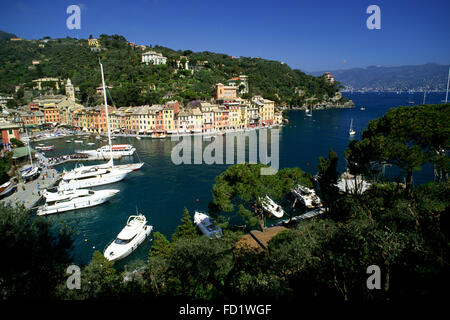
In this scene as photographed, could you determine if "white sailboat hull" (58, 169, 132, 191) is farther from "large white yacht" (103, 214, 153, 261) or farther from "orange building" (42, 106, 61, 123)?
"orange building" (42, 106, 61, 123)

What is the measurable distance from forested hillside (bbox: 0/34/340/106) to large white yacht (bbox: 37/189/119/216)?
37.0 metres

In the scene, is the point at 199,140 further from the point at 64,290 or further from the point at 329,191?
the point at 64,290

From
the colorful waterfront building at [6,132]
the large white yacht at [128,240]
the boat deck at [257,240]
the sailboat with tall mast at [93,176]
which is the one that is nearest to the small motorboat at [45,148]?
the colorful waterfront building at [6,132]

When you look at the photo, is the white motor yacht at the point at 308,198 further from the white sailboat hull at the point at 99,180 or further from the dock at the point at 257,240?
the white sailboat hull at the point at 99,180

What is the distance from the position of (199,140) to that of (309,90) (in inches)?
2578

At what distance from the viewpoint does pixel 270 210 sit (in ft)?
48.4

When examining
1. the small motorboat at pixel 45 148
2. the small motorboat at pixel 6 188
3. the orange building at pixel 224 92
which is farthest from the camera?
the orange building at pixel 224 92

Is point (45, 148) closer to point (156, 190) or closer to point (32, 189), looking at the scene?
point (32, 189)

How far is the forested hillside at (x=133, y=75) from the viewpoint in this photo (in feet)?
186

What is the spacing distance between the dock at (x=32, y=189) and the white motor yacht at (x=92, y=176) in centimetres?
115

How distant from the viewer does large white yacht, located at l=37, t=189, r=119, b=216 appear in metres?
16.0

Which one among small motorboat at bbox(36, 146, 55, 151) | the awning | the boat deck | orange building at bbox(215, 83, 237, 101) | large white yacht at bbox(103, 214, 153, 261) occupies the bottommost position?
large white yacht at bbox(103, 214, 153, 261)

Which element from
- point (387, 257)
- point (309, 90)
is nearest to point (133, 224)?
point (387, 257)

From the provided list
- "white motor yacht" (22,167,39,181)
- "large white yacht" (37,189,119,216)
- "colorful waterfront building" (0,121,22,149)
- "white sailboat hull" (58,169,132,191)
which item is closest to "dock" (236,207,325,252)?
"large white yacht" (37,189,119,216)
